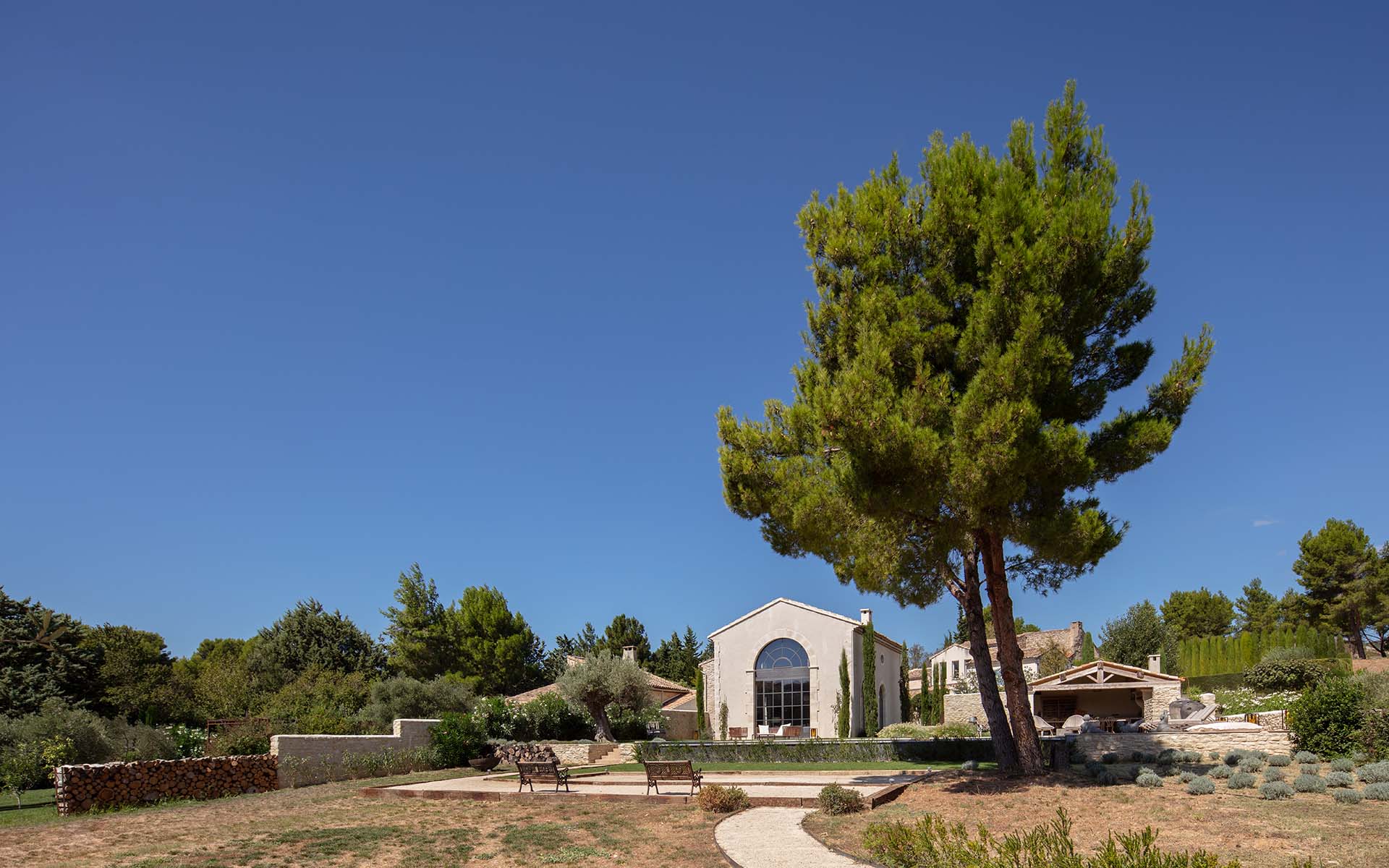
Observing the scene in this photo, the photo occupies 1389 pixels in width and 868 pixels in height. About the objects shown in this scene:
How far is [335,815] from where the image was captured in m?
13.8

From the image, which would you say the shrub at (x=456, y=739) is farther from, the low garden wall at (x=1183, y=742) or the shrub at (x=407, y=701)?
the low garden wall at (x=1183, y=742)

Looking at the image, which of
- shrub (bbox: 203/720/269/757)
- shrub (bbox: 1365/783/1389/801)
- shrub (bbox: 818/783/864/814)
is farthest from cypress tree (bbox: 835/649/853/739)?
shrub (bbox: 1365/783/1389/801)

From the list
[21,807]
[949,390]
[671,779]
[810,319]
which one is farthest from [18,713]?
[949,390]

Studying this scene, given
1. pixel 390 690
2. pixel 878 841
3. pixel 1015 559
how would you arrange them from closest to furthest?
1. pixel 878 841
2. pixel 1015 559
3. pixel 390 690

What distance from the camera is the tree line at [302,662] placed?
2614cm

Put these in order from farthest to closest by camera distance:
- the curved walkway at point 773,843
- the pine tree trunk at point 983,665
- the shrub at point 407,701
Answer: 1. the shrub at point 407,701
2. the pine tree trunk at point 983,665
3. the curved walkway at point 773,843

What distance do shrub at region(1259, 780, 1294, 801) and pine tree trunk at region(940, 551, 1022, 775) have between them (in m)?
4.52

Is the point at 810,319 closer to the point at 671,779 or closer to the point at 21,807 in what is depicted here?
the point at 671,779

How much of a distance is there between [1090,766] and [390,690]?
20260mm

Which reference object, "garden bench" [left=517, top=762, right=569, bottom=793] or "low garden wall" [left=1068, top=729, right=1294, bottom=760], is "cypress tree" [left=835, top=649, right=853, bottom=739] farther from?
"garden bench" [left=517, top=762, right=569, bottom=793]

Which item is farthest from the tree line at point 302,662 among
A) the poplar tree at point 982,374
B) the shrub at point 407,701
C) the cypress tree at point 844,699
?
the poplar tree at point 982,374

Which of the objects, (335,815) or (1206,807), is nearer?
(1206,807)

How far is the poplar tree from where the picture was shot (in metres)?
13.9

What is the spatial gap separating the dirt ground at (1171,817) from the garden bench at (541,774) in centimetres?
602
